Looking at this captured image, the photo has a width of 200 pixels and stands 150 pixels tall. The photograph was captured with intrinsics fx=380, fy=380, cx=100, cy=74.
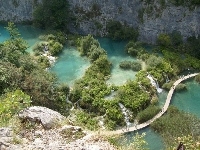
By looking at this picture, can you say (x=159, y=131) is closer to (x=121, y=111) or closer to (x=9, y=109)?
(x=121, y=111)

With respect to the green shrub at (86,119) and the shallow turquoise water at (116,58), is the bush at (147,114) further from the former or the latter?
the shallow turquoise water at (116,58)

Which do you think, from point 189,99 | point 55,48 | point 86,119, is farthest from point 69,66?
point 189,99

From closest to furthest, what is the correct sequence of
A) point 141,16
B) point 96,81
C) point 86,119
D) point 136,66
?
point 86,119, point 96,81, point 136,66, point 141,16

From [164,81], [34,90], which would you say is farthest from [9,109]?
[164,81]

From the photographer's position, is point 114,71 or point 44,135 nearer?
point 44,135

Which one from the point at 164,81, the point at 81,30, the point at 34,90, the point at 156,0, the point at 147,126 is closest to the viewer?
the point at 34,90

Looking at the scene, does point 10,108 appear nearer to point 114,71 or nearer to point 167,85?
point 167,85

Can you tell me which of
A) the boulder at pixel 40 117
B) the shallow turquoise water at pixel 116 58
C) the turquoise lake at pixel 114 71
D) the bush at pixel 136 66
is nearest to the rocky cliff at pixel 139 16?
the shallow turquoise water at pixel 116 58
